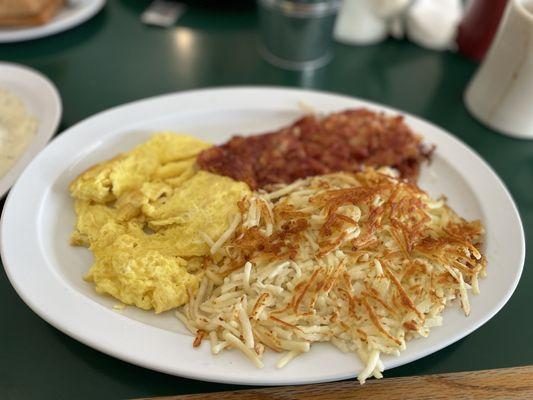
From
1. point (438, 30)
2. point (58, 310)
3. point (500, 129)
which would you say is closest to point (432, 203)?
point (500, 129)

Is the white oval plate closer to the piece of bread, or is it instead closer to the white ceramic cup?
the white ceramic cup

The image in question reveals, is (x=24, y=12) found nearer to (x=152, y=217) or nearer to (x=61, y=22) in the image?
(x=61, y=22)

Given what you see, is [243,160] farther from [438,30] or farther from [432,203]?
[438,30]

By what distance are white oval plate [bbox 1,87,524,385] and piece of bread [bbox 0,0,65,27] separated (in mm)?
1020

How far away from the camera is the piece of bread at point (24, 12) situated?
9.01ft

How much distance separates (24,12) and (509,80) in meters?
2.57

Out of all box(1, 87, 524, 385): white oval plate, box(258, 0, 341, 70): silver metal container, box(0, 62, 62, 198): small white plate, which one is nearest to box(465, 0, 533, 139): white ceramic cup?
box(1, 87, 524, 385): white oval plate

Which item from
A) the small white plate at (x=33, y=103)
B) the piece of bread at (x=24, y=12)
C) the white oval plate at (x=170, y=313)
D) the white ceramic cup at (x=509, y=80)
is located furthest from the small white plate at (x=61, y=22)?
the white ceramic cup at (x=509, y=80)

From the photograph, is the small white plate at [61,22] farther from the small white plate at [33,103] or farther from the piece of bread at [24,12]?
the small white plate at [33,103]

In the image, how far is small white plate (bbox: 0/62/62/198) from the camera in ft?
6.63

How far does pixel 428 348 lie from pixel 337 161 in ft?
2.95

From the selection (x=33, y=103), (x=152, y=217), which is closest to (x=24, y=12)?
(x=33, y=103)

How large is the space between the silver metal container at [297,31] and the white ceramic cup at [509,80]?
2.77 ft

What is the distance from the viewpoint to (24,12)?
277 centimetres
